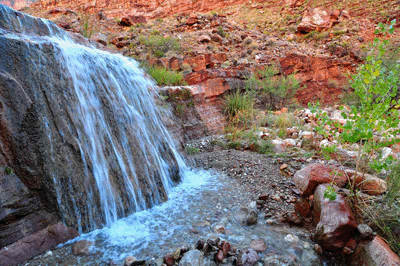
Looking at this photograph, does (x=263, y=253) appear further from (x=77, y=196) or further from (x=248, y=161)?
(x=248, y=161)

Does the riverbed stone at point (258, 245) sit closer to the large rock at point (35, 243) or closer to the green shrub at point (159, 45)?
the large rock at point (35, 243)

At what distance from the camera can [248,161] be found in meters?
3.77

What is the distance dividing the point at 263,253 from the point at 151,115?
9.13 feet

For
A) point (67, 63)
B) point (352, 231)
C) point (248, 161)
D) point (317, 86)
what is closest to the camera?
point (352, 231)

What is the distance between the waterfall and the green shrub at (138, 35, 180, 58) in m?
4.65

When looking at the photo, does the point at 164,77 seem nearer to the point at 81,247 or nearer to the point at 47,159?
the point at 47,159

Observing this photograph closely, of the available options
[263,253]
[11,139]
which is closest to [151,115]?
[11,139]

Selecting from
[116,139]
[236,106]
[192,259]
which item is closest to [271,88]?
[236,106]

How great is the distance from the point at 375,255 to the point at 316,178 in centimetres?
Result: 84

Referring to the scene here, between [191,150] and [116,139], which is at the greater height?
[116,139]

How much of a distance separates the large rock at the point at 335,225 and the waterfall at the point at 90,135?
182 centimetres

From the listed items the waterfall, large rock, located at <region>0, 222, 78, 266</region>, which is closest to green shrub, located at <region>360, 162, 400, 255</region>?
the waterfall

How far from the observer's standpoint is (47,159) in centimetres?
205

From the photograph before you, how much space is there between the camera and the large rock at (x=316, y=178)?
2221 mm
